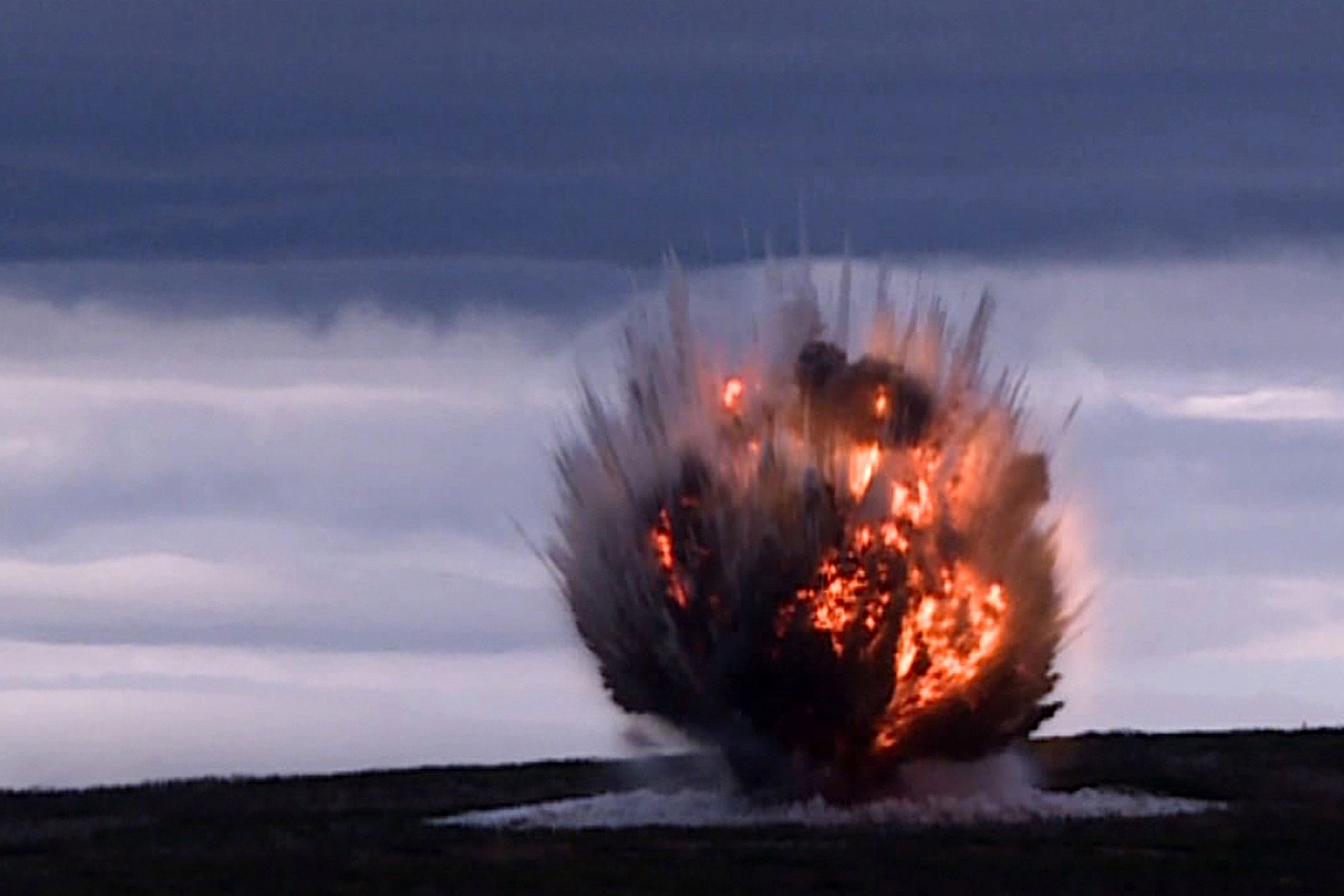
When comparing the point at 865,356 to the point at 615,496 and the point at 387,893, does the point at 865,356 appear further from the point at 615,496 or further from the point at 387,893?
the point at 387,893

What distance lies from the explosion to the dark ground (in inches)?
133

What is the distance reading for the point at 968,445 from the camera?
64.6m

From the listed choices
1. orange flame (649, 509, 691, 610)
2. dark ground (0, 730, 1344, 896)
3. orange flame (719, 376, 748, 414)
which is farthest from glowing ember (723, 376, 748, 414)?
dark ground (0, 730, 1344, 896)

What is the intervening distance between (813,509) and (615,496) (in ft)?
14.7

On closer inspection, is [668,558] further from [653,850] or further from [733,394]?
[653,850]

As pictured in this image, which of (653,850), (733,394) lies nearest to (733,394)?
(733,394)

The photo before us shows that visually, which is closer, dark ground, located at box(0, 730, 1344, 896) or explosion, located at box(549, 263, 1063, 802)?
dark ground, located at box(0, 730, 1344, 896)

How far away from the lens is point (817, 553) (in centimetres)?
6238

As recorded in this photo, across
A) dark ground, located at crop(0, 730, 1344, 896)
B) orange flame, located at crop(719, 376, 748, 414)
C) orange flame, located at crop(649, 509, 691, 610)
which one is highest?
orange flame, located at crop(719, 376, 748, 414)

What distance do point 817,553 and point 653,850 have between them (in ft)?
26.4

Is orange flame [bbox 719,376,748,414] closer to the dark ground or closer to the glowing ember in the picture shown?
the glowing ember

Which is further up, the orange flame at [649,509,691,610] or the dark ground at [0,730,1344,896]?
the orange flame at [649,509,691,610]

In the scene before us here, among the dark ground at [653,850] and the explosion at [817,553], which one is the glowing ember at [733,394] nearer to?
the explosion at [817,553]

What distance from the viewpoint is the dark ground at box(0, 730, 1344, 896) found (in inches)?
2039
